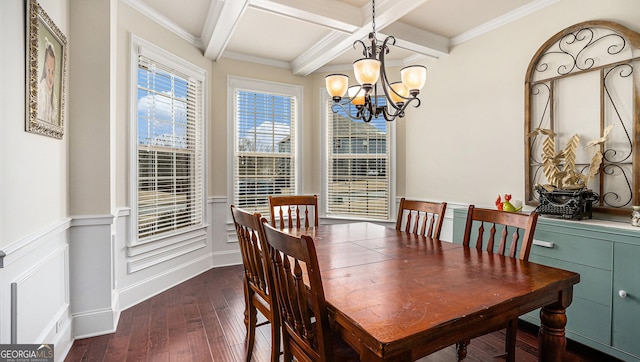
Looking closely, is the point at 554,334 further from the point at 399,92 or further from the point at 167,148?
the point at 167,148

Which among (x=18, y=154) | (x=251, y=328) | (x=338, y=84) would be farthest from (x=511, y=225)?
(x=18, y=154)

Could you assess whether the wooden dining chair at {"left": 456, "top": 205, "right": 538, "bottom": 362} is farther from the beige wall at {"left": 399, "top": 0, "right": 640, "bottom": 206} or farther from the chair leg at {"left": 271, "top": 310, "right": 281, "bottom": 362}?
the beige wall at {"left": 399, "top": 0, "right": 640, "bottom": 206}

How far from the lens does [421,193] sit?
4031 millimetres

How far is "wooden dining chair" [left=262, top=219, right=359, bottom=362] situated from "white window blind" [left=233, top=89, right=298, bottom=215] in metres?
2.84

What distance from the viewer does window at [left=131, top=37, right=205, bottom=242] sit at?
9.95ft

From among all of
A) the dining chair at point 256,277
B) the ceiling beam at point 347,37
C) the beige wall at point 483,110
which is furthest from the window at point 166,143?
the beige wall at point 483,110

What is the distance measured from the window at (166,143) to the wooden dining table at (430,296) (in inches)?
83.3

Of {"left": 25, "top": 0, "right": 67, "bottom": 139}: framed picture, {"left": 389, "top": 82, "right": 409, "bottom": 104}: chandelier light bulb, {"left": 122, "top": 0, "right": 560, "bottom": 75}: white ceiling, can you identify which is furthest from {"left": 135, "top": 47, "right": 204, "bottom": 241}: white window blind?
{"left": 389, "top": 82, "right": 409, "bottom": 104}: chandelier light bulb

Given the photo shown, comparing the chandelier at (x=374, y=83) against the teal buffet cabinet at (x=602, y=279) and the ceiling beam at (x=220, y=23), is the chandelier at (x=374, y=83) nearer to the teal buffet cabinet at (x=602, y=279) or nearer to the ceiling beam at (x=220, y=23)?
the ceiling beam at (x=220, y=23)

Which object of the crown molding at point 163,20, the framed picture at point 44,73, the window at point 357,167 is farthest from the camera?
the window at point 357,167

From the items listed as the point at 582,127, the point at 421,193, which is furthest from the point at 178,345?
the point at 582,127

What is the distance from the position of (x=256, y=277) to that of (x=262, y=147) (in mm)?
2672

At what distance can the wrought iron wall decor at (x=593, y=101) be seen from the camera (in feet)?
7.40

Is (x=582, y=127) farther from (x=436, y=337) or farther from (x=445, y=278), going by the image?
(x=436, y=337)
